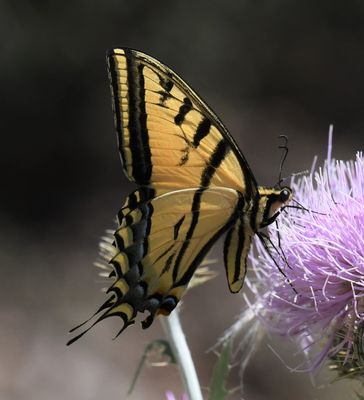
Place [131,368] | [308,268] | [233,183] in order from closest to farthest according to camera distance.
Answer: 1. [308,268]
2. [233,183]
3. [131,368]

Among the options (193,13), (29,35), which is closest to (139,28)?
(193,13)

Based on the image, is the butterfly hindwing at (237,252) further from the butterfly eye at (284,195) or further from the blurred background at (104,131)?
the blurred background at (104,131)

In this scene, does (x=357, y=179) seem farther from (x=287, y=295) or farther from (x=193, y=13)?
(x=193, y=13)

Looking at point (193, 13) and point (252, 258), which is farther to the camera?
point (193, 13)

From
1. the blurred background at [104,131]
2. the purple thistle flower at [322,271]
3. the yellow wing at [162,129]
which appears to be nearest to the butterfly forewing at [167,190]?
the yellow wing at [162,129]

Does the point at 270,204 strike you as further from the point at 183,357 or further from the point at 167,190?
the point at 183,357

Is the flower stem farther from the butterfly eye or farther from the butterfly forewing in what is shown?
the butterfly eye

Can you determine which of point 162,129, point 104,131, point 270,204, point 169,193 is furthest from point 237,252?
point 104,131
